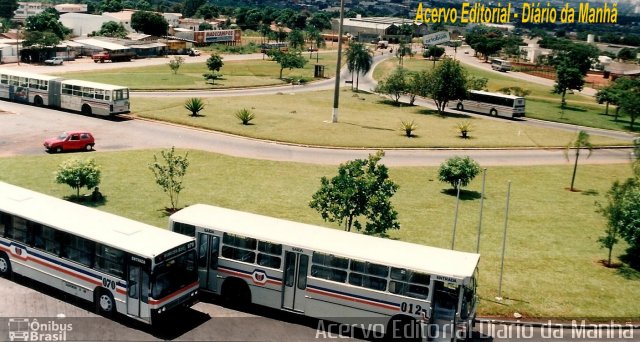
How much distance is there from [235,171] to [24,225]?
20.5 meters

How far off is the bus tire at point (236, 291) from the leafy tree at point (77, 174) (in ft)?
47.7

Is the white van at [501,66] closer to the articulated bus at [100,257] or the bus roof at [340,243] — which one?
the bus roof at [340,243]

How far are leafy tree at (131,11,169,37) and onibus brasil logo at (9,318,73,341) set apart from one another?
491ft

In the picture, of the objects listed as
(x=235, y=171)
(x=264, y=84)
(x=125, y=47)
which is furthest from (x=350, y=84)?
(x=235, y=171)

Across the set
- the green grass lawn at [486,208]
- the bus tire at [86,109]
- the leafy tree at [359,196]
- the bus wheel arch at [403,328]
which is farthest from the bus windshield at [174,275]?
the bus tire at [86,109]

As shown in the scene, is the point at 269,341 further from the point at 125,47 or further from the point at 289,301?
the point at 125,47

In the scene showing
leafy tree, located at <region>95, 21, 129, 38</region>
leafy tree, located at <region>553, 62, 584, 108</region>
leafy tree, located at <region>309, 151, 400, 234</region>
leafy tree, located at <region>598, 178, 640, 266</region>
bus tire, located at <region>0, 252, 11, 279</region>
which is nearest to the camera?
bus tire, located at <region>0, 252, 11, 279</region>

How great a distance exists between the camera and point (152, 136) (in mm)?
52500

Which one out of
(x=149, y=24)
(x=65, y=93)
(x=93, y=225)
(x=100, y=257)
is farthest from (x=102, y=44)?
(x=100, y=257)

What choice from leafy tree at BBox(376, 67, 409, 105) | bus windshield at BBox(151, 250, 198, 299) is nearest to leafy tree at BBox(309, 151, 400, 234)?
bus windshield at BBox(151, 250, 198, 299)

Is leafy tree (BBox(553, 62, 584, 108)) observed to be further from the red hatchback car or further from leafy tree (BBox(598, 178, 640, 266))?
the red hatchback car

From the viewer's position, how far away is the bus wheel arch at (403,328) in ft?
70.1

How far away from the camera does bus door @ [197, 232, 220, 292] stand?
2355 cm

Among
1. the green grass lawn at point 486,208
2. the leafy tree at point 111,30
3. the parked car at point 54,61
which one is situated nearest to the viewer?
the green grass lawn at point 486,208
